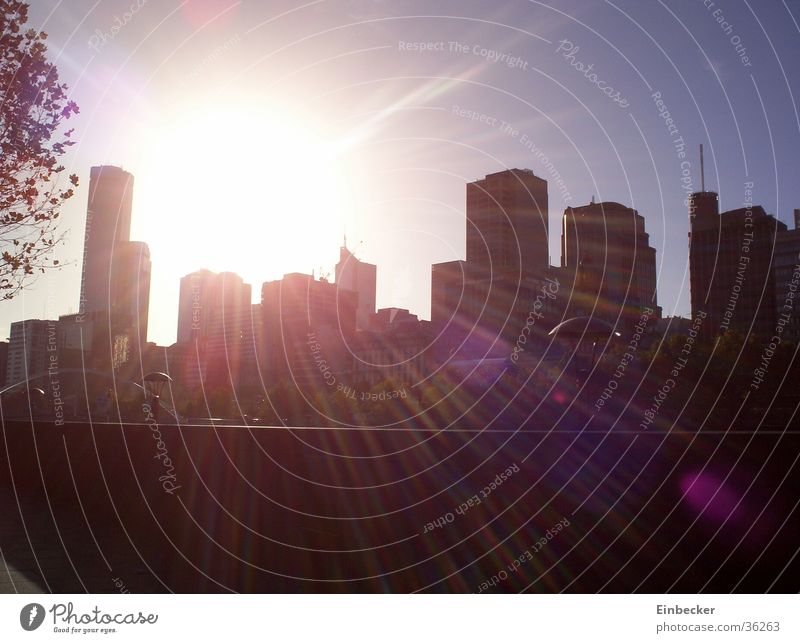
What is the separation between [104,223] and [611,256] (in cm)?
10643

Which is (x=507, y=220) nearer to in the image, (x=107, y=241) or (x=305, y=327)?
(x=107, y=241)

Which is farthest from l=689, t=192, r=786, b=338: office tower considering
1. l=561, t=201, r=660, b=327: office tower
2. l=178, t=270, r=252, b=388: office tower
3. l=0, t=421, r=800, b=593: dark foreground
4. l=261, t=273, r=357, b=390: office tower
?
l=0, t=421, r=800, b=593: dark foreground

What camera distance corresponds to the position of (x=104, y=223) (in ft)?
47.2

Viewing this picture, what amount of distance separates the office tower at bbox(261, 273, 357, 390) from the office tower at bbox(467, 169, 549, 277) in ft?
82.2

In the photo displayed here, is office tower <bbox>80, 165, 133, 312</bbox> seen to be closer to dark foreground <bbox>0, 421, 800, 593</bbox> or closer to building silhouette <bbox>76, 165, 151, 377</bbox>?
building silhouette <bbox>76, 165, 151, 377</bbox>

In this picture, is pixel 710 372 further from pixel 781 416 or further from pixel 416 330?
pixel 416 330

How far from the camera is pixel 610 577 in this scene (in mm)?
6402

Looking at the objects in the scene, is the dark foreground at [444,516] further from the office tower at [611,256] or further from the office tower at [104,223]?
the office tower at [611,256]

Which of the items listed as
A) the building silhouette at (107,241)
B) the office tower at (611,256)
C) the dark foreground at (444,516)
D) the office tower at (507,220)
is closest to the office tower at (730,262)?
the office tower at (611,256)

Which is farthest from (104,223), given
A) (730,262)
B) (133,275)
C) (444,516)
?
(730,262)

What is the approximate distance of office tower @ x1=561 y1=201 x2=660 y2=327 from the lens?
106062 millimetres

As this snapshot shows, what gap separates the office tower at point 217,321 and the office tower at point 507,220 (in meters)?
41.3

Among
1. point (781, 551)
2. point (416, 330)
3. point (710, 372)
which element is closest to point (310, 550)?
point (781, 551)

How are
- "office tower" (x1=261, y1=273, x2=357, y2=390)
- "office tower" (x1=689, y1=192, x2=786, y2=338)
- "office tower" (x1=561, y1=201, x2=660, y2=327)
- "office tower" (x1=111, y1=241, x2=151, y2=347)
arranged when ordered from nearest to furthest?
1. "office tower" (x1=111, y1=241, x2=151, y2=347)
2. "office tower" (x1=689, y1=192, x2=786, y2=338)
3. "office tower" (x1=561, y1=201, x2=660, y2=327)
4. "office tower" (x1=261, y1=273, x2=357, y2=390)
